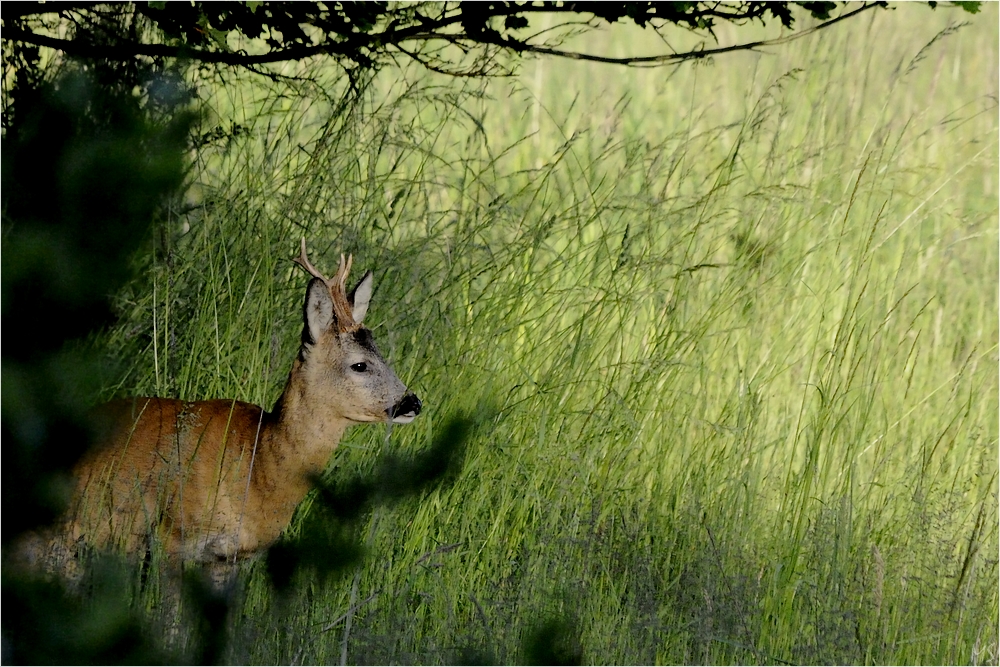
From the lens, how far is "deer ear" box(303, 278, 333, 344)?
3559 mm

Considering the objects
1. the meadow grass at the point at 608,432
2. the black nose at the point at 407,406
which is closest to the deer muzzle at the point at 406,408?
the black nose at the point at 407,406

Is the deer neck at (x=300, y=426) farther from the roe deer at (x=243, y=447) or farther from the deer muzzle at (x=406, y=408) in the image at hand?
the deer muzzle at (x=406, y=408)

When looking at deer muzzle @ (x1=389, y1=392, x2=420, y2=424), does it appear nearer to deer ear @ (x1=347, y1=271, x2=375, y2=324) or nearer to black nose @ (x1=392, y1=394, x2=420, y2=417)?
black nose @ (x1=392, y1=394, x2=420, y2=417)

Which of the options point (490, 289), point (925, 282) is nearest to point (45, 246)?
point (490, 289)

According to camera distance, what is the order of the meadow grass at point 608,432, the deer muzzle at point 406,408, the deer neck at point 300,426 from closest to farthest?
the meadow grass at point 608,432 → the deer muzzle at point 406,408 → the deer neck at point 300,426

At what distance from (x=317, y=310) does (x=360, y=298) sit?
166 millimetres

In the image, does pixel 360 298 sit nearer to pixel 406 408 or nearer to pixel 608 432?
pixel 406 408

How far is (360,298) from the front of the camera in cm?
376

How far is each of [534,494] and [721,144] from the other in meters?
4.24

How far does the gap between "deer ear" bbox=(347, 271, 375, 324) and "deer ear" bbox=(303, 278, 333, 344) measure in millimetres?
102

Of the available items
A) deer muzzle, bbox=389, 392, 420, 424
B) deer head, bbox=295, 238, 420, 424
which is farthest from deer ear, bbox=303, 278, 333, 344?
deer muzzle, bbox=389, 392, 420, 424

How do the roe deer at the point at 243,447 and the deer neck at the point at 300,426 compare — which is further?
the deer neck at the point at 300,426

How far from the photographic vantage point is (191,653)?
191 centimetres

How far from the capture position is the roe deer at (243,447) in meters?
3.12
